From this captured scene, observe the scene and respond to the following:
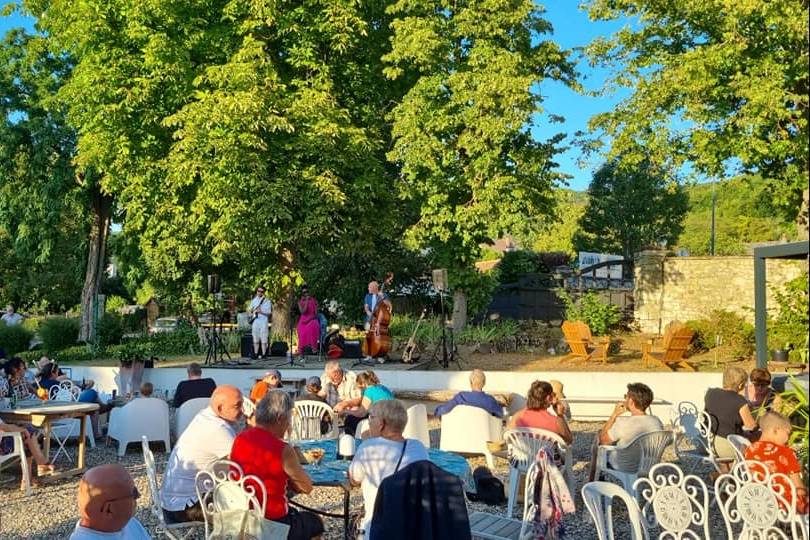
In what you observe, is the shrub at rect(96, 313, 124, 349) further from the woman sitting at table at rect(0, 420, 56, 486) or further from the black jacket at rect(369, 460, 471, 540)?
the black jacket at rect(369, 460, 471, 540)

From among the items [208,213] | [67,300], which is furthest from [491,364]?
[67,300]

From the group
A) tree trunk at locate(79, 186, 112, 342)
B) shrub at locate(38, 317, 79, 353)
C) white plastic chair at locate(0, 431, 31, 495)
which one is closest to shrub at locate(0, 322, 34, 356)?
shrub at locate(38, 317, 79, 353)

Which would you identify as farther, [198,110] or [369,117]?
[369,117]

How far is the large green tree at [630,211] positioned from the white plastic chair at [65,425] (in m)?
25.5

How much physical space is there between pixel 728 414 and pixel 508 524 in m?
2.84

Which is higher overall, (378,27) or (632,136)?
(378,27)

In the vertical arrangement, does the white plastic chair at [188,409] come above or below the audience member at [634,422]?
below

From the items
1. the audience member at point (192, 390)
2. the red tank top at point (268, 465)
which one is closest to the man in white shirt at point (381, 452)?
the red tank top at point (268, 465)

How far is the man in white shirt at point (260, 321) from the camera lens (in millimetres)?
13995

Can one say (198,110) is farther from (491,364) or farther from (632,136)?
(632,136)

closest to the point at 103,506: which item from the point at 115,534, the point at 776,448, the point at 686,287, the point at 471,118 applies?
the point at 115,534

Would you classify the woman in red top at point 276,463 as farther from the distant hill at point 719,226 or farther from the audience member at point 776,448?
the distant hill at point 719,226

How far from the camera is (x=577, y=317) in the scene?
17047mm

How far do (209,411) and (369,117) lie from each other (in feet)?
41.4
